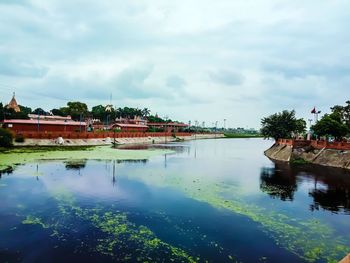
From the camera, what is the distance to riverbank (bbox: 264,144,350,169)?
4175 centimetres

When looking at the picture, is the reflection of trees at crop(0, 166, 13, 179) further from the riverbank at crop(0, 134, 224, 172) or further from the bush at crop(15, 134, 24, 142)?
the bush at crop(15, 134, 24, 142)

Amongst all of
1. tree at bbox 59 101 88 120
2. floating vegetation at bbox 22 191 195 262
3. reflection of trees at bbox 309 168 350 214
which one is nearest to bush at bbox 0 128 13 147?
floating vegetation at bbox 22 191 195 262

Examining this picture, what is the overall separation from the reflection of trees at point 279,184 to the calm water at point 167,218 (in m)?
0.10

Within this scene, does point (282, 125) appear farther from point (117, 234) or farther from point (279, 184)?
point (117, 234)

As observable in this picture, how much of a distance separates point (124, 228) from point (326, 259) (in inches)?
358

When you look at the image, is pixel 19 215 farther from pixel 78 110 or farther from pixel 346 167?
pixel 78 110

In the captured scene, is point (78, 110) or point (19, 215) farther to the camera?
point (78, 110)

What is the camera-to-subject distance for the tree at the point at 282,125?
62.1 metres

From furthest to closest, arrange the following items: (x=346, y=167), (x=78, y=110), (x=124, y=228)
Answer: (x=78, y=110)
(x=346, y=167)
(x=124, y=228)

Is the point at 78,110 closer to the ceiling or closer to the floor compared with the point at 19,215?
closer to the ceiling

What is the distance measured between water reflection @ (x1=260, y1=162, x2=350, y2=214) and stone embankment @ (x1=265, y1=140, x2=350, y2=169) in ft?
8.78

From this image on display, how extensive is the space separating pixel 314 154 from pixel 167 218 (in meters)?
37.1

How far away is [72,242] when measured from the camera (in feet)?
43.1

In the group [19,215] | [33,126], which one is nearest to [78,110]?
[33,126]
